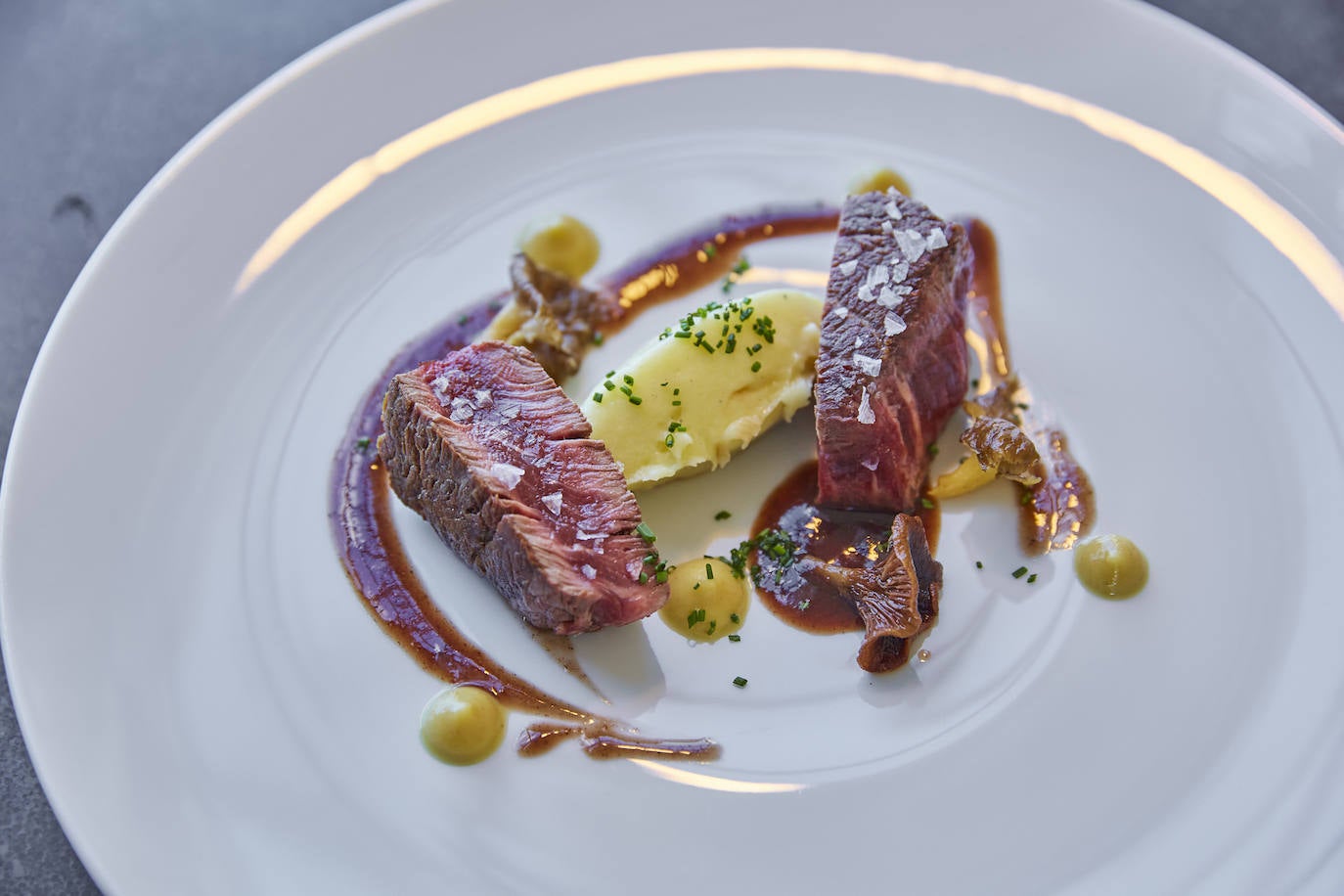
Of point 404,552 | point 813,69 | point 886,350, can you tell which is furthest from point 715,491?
point 813,69

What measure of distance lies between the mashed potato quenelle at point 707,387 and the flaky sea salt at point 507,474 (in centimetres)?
52

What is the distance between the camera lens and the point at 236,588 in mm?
3879

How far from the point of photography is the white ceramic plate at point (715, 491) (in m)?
3.36

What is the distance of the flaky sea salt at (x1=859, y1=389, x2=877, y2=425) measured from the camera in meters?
3.87

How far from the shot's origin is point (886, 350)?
3.98 metres

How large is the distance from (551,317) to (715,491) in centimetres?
97

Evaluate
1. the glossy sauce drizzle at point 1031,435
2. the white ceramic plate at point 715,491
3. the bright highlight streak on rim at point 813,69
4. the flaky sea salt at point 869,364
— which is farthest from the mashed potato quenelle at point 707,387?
the bright highlight streak on rim at point 813,69

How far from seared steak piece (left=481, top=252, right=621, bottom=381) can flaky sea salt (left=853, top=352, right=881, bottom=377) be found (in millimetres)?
1161

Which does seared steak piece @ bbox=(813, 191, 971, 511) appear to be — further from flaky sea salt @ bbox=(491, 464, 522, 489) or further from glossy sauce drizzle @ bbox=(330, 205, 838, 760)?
flaky sea salt @ bbox=(491, 464, 522, 489)

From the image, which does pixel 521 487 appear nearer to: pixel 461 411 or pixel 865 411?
pixel 461 411

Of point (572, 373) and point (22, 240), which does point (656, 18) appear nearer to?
point (572, 373)

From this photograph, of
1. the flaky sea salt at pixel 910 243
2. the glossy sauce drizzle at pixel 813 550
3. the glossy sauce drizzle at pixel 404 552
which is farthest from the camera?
the flaky sea salt at pixel 910 243

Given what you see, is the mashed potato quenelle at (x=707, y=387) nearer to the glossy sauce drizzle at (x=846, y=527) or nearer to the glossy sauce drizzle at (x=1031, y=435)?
the glossy sauce drizzle at (x=846, y=527)

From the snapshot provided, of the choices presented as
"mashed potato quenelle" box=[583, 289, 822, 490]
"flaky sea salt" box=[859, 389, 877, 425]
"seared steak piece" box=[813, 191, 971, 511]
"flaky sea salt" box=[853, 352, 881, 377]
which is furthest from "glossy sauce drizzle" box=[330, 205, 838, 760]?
"flaky sea salt" box=[859, 389, 877, 425]
